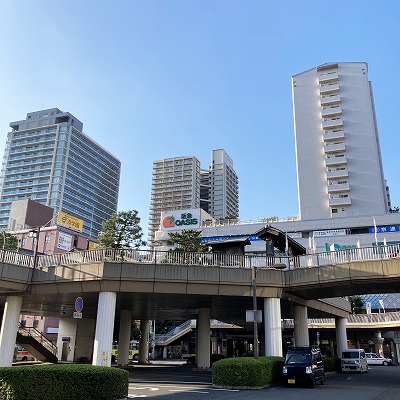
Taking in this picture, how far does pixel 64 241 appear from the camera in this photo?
84250 millimetres

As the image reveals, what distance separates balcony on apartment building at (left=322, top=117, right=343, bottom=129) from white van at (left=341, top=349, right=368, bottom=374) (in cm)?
6833

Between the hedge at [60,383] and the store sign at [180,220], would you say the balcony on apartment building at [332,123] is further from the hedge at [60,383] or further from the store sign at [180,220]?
the hedge at [60,383]

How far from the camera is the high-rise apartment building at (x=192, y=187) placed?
17412cm

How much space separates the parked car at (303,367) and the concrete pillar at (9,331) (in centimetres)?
1770

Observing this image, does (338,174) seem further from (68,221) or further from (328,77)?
(68,221)

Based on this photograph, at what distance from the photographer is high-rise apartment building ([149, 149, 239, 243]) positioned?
174 metres

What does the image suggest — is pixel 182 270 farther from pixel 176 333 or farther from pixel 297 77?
pixel 297 77

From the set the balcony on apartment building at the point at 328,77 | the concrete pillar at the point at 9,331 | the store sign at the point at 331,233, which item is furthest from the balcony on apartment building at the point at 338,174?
the concrete pillar at the point at 9,331

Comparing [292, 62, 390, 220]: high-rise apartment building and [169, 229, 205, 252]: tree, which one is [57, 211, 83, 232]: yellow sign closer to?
[169, 229, 205, 252]: tree

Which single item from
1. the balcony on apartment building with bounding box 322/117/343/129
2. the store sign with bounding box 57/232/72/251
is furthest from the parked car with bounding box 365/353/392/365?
the store sign with bounding box 57/232/72/251

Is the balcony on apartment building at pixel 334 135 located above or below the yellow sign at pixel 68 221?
above

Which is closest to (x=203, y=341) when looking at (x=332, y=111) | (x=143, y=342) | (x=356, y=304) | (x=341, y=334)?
(x=341, y=334)

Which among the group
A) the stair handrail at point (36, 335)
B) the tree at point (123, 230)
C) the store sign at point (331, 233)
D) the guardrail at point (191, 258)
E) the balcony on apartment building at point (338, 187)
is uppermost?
the balcony on apartment building at point (338, 187)

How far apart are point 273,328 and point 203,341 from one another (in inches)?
440
